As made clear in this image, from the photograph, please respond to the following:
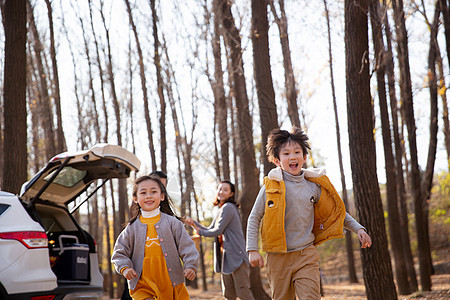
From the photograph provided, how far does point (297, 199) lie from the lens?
15.1 ft

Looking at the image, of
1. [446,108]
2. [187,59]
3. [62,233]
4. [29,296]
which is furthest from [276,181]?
[187,59]

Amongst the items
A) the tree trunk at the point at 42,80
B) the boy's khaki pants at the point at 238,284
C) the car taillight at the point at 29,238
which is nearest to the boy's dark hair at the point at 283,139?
the car taillight at the point at 29,238

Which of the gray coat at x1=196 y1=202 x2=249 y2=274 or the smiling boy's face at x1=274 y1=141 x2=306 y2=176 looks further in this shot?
the gray coat at x1=196 y1=202 x2=249 y2=274

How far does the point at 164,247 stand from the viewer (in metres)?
4.60

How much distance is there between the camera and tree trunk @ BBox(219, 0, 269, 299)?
37.2ft

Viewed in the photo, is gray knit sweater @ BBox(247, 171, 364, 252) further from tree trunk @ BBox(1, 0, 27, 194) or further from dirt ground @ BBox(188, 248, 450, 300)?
dirt ground @ BBox(188, 248, 450, 300)

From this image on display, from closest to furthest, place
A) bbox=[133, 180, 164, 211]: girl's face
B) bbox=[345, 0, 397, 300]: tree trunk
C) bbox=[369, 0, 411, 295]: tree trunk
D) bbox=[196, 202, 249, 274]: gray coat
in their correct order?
bbox=[133, 180, 164, 211]: girl's face → bbox=[345, 0, 397, 300]: tree trunk → bbox=[196, 202, 249, 274]: gray coat → bbox=[369, 0, 411, 295]: tree trunk

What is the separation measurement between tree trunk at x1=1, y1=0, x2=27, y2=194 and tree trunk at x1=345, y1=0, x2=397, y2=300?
5.85 m

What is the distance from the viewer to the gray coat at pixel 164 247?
4.51 meters

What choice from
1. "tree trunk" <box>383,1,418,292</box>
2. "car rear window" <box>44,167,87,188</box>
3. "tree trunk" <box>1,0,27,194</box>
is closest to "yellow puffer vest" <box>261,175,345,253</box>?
"car rear window" <box>44,167,87,188</box>

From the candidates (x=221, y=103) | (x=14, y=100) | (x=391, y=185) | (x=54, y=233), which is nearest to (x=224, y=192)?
(x=54, y=233)

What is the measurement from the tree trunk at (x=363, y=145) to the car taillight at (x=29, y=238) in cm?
421

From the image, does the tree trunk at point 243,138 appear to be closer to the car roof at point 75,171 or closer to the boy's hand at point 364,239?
the car roof at point 75,171

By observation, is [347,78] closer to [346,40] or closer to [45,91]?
[346,40]
